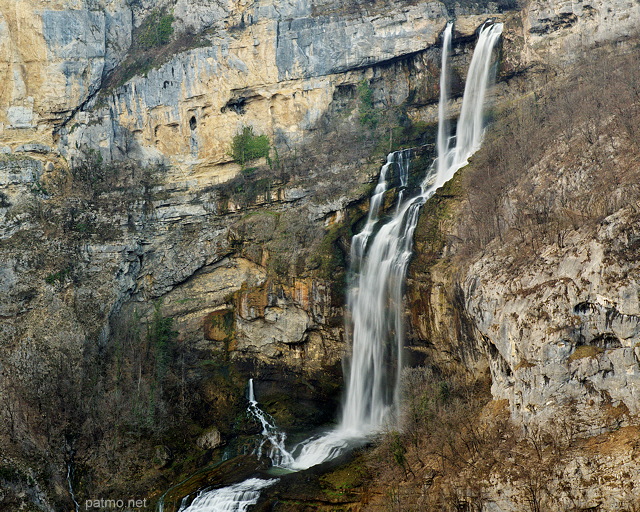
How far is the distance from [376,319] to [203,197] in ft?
51.8

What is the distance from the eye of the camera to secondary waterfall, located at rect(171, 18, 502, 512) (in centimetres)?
3359

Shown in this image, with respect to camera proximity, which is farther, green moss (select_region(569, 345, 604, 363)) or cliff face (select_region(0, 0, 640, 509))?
cliff face (select_region(0, 0, 640, 509))

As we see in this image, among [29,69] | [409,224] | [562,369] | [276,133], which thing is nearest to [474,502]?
[562,369]

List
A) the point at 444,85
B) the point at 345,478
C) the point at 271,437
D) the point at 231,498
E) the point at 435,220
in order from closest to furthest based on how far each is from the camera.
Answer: the point at 345,478 < the point at 231,498 < the point at 435,220 < the point at 271,437 < the point at 444,85

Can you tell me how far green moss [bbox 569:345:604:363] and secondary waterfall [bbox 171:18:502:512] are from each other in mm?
10672

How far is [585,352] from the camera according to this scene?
24.0 m

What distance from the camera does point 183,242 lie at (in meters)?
43.6

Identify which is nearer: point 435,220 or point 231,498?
point 231,498

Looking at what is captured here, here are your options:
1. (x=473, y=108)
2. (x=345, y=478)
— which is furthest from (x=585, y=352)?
(x=473, y=108)

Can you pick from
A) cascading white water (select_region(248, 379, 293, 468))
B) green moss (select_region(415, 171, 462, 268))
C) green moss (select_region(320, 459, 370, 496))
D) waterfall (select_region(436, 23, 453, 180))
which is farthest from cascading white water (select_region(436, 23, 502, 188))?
green moss (select_region(320, 459, 370, 496))

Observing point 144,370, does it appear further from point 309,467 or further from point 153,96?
point 153,96

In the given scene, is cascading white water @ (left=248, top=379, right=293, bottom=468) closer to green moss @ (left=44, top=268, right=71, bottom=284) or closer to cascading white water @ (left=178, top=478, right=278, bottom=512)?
cascading white water @ (left=178, top=478, right=278, bottom=512)

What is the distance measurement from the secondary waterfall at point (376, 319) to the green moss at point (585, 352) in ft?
35.0

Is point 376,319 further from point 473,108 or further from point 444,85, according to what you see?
point 444,85
